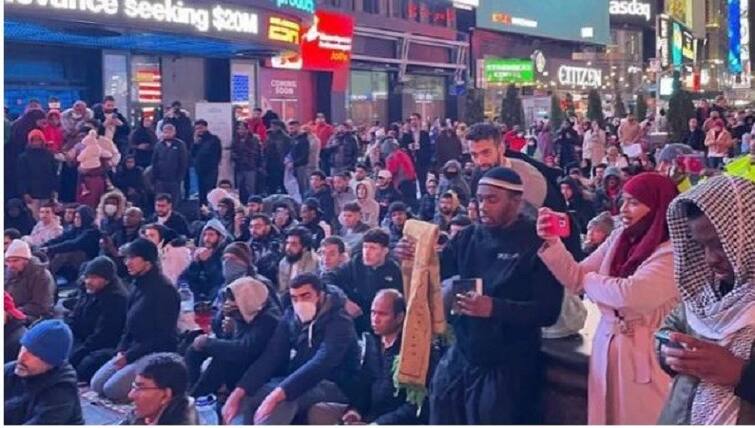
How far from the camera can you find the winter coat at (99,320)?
7082 millimetres

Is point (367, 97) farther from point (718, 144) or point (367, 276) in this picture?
point (367, 276)

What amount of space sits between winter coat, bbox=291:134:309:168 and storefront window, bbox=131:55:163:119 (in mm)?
3814

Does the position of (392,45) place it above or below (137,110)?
above

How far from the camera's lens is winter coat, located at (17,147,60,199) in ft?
34.9

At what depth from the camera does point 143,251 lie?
6.60m

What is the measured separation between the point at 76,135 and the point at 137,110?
5.85m

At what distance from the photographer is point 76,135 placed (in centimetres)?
1192

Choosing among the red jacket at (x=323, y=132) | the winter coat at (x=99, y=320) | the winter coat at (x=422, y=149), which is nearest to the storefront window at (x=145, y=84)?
the red jacket at (x=323, y=132)

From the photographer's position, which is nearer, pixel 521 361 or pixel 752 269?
pixel 752 269

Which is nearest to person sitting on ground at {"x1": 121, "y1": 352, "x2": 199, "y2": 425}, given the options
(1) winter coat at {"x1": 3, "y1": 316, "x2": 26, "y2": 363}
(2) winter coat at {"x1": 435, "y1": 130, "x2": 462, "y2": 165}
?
(1) winter coat at {"x1": 3, "y1": 316, "x2": 26, "y2": 363}

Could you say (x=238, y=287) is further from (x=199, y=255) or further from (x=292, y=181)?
(x=292, y=181)

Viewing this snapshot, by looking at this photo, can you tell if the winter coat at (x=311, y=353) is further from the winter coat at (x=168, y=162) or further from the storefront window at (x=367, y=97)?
the storefront window at (x=367, y=97)

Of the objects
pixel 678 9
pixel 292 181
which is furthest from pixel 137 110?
pixel 678 9

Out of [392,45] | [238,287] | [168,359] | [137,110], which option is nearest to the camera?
[168,359]
